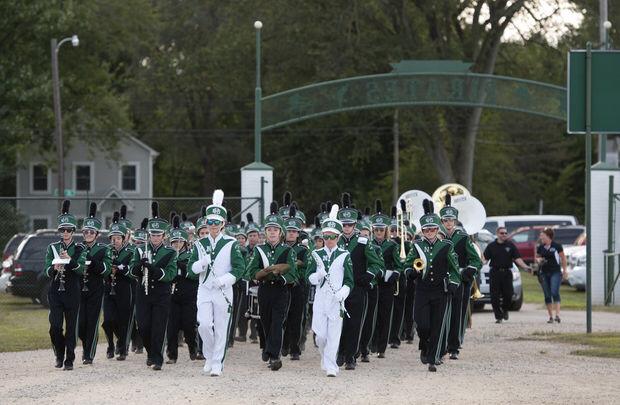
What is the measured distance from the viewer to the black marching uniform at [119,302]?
18281 millimetres

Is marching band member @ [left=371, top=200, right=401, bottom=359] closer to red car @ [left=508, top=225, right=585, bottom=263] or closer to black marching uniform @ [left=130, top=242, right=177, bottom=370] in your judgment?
black marching uniform @ [left=130, top=242, right=177, bottom=370]

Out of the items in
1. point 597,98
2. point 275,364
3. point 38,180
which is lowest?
point 275,364

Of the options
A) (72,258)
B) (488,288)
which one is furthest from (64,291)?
(488,288)

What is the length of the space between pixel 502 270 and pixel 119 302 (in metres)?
9.50

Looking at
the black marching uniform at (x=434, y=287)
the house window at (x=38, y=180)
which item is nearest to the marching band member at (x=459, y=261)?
the black marching uniform at (x=434, y=287)

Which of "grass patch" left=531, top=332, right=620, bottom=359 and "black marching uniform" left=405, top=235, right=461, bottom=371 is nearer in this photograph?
"black marching uniform" left=405, top=235, right=461, bottom=371

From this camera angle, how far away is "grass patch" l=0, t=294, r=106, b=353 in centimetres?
2077

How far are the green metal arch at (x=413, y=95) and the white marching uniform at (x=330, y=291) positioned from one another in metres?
14.1

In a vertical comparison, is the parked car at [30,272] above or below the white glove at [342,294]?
below

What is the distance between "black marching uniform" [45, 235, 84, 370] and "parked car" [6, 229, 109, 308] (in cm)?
1205

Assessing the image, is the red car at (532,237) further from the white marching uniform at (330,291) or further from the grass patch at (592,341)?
the white marching uniform at (330,291)

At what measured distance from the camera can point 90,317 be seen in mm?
17406

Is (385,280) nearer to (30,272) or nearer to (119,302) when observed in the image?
(119,302)

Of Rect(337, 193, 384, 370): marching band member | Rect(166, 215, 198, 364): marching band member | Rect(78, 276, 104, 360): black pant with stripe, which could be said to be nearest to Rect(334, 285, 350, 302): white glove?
Rect(337, 193, 384, 370): marching band member
